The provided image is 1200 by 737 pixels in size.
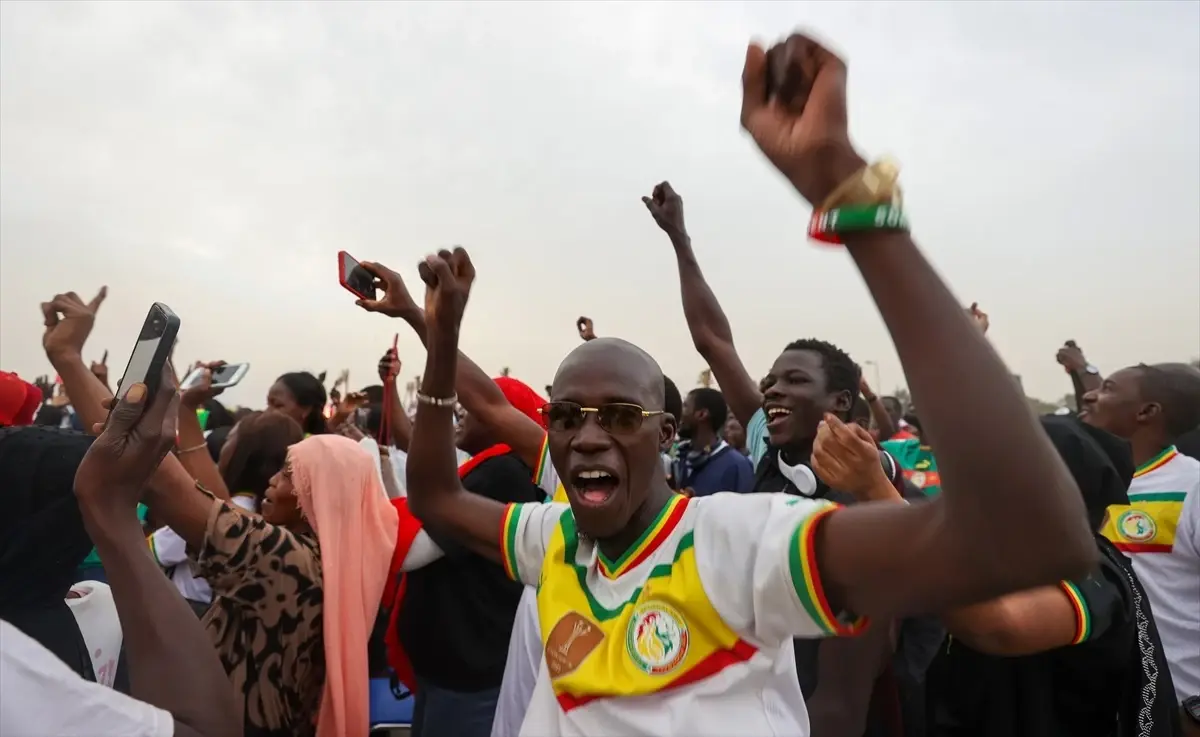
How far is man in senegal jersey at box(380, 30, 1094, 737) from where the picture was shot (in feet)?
3.62

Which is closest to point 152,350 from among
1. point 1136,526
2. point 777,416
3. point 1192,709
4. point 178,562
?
point 777,416

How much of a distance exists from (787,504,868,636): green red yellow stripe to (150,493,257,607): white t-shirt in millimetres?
3565

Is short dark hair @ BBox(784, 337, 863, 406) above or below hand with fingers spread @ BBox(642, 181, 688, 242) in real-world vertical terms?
below

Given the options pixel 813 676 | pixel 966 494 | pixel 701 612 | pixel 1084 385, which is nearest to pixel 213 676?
pixel 701 612

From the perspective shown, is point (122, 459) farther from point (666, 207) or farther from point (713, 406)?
point (713, 406)

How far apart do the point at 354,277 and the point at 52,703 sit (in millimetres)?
1817

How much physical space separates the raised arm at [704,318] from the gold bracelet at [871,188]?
303 cm

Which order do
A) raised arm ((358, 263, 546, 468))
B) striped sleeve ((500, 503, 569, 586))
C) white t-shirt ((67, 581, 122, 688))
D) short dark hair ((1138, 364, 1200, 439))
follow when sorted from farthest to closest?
short dark hair ((1138, 364, 1200, 439)) < raised arm ((358, 263, 546, 468)) < white t-shirt ((67, 581, 122, 688)) < striped sleeve ((500, 503, 569, 586))

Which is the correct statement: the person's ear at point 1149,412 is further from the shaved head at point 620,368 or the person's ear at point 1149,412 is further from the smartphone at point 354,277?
the smartphone at point 354,277

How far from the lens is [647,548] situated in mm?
1828

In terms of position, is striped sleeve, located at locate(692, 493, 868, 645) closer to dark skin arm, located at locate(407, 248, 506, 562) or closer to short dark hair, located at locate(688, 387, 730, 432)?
dark skin arm, located at locate(407, 248, 506, 562)

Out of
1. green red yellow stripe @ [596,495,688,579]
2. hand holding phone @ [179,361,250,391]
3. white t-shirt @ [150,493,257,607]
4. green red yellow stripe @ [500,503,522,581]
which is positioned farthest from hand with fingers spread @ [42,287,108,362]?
green red yellow stripe @ [596,495,688,579]

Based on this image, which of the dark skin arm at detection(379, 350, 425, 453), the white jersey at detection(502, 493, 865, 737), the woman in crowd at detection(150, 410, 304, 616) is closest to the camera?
the white jersey at detection(502, 493, 865, 737)

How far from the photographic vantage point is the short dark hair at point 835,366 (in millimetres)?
3762
